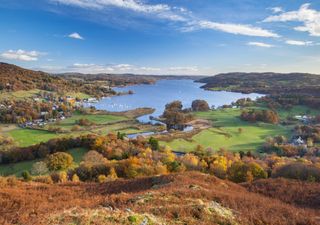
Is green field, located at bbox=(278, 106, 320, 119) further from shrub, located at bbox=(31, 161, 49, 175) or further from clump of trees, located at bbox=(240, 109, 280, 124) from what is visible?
shrub, located at bbox=(31, 161, 49, 175)

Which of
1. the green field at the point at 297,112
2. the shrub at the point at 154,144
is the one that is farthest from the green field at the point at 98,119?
the green field at the point at 297,112

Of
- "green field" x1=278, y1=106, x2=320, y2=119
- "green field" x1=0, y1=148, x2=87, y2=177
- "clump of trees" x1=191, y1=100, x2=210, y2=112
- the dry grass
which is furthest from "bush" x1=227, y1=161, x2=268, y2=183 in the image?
"clump of trees" x1=191, y1=100, x2=210, y2=112

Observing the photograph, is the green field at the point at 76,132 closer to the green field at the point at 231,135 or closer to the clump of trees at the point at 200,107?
the green field at the point at 231,135

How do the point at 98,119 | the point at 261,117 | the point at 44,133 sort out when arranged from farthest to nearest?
the point at 98,119
the point at 261,117
the point at 44,133

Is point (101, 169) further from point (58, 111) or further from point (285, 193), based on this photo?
point (58, 111)

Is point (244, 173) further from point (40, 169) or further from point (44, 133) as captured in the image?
point (44, 133)

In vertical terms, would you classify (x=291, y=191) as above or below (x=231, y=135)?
above

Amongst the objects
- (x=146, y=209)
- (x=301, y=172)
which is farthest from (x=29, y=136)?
(x=146, y=209)
